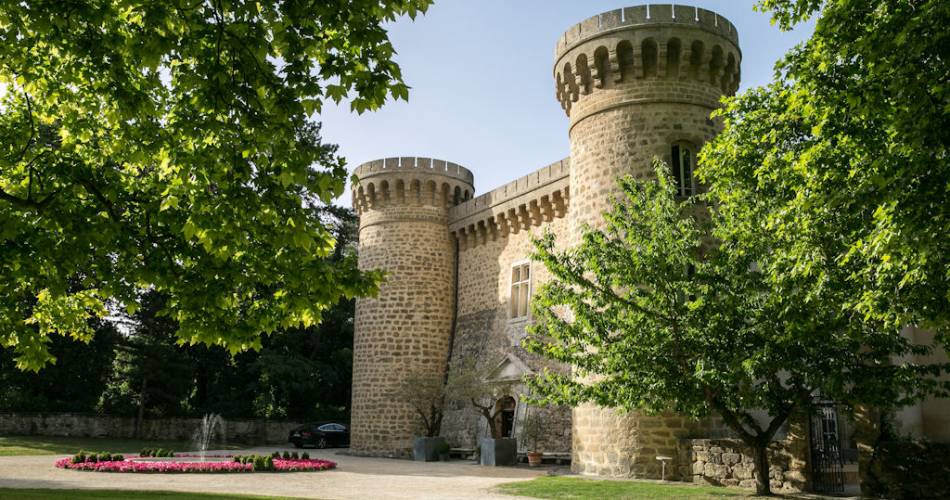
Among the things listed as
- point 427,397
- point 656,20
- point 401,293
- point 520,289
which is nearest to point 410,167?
point 401,293

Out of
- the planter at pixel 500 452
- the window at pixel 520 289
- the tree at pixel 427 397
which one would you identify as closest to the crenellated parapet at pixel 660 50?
the window at pixel 520 289

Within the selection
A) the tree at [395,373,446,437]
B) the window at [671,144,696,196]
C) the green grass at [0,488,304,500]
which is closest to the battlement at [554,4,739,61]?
the window at [671,144,696,196]

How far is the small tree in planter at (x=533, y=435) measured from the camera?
20141mm

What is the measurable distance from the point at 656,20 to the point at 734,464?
9.82 m

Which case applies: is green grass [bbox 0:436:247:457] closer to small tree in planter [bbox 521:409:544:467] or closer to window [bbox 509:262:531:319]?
small tree in planter [bbox 521:409:544:467]

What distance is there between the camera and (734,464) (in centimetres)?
1416

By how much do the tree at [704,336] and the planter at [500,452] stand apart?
7.32 metres

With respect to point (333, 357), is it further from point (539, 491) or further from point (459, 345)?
point (539, 491)

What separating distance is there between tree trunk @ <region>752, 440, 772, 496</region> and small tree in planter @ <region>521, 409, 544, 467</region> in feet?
26.9

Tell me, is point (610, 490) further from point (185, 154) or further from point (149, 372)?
point (149, 372)

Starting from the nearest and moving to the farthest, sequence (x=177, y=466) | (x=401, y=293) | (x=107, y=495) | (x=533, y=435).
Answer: (x=107, y=495) < (x=177, y=466) < (x=533, y=435) < (x=401, y=293)

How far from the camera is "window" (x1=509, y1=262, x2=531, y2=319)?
78.6 ft

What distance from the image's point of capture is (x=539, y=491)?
1334 cm

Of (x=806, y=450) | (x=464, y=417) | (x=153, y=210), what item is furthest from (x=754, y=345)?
(x=464, y=417)
